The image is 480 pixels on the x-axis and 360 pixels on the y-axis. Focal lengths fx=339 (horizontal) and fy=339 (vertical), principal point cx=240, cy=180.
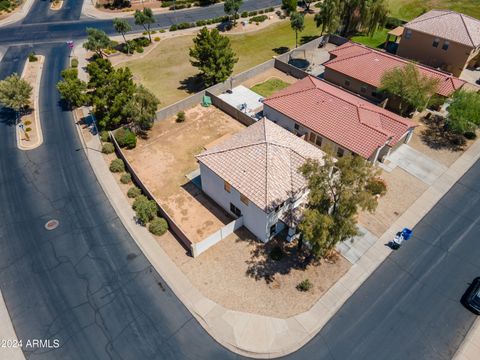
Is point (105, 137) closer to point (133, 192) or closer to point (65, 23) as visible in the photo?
point (133, 192)

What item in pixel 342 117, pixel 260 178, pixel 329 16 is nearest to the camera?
pixel 260 178

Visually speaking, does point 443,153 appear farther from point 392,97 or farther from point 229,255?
point 229,255

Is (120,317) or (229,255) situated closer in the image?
(120,317)

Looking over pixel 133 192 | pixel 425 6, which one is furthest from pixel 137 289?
pixel 425 6

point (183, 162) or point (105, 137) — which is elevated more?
point (105, 137)

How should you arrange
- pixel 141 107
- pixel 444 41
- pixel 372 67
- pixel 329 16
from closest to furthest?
pixel 141 107
pixel 372 67
pixel 444 41
pixel 329 16

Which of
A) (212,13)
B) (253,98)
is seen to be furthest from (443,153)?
(212,13)
